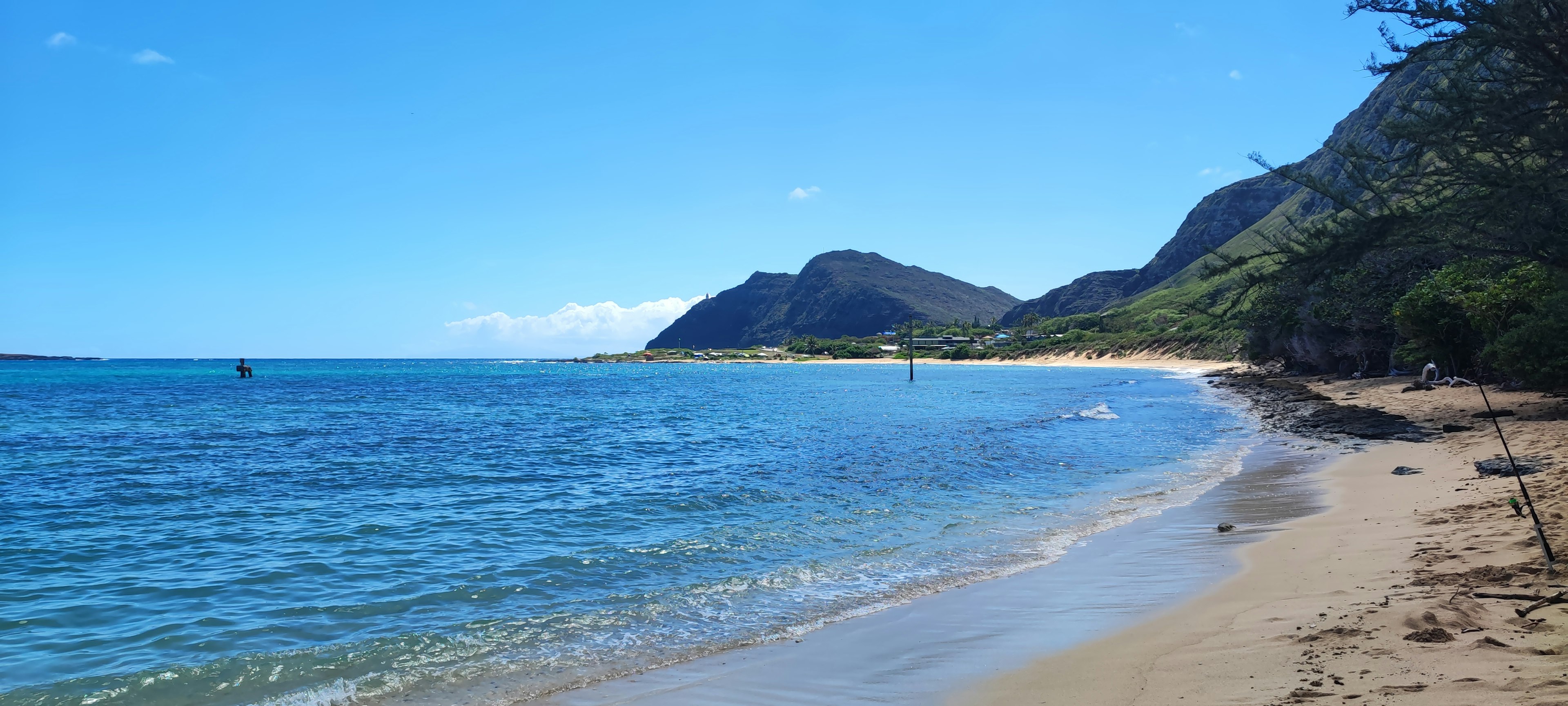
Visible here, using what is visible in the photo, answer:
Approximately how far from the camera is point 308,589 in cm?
933

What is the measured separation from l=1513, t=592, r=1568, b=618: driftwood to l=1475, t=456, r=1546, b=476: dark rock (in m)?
7.36

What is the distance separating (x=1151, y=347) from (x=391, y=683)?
5329 inches

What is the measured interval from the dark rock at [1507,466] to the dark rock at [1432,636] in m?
8.29

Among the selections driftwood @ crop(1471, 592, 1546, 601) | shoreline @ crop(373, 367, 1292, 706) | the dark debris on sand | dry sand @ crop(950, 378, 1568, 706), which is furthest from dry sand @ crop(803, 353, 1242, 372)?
driftwood @ crop(1471, 592, 1546, 601)

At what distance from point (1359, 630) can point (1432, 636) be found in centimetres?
50

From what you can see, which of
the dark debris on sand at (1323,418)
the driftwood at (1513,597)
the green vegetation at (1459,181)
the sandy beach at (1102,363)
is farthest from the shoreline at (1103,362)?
the driftwood at (1513,597)

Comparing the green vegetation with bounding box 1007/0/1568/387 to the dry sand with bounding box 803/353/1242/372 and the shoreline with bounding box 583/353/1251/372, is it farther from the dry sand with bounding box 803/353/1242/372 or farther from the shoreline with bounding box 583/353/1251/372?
the dry sand with bounding box 803/353/1242/372

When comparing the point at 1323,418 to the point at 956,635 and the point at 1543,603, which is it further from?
the point at 956,635

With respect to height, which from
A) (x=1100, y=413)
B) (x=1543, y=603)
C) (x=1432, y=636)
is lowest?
(x=1100, y=413)

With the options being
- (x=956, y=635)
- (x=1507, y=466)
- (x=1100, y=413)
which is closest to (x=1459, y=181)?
(x=1507, y=466)

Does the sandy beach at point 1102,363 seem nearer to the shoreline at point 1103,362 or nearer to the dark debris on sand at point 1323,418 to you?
the shoreline at point 1103,362

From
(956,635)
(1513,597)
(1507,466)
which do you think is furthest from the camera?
(1507,466)

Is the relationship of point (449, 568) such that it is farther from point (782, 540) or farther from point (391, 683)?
point (782, 540)

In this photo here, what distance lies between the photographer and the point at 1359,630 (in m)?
6.02
